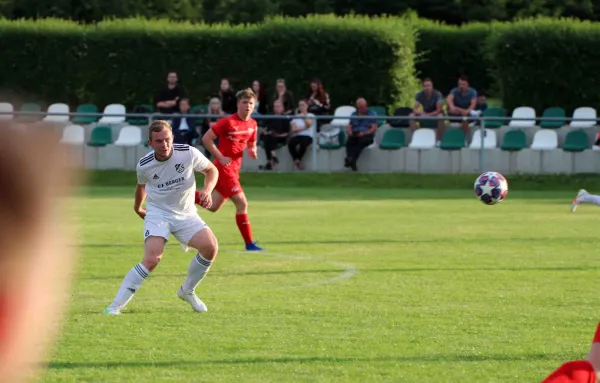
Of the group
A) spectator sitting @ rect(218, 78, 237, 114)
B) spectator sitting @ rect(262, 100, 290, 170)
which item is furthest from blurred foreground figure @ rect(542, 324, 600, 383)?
spectator sitting @ rect(218, 78, 237, 114)

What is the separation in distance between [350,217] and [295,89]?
13.2m

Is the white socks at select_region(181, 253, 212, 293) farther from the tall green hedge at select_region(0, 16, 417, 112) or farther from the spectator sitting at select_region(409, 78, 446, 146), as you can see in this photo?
the tall green hedge at select_region(0, 16, 417, 112)

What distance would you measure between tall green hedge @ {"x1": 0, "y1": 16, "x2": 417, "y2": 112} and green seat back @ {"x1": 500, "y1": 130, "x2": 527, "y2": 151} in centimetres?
643

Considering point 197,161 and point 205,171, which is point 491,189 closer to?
point 205,171

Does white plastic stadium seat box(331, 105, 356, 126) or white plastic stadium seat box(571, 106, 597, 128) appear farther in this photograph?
white plastic stadium seat box(331, 105, 356, 126)

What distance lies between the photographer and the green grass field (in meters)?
7.80

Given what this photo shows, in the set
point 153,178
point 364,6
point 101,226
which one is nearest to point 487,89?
point 364,6

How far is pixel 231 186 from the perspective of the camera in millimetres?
15953

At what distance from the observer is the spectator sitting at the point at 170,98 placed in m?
29.0

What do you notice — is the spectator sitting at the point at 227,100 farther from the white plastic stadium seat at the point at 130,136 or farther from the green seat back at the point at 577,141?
the green seat back at the point at 577,141

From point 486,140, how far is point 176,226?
17.8 m

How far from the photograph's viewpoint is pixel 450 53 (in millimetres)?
46312

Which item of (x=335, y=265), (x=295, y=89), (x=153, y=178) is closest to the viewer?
(x=153, y=178)

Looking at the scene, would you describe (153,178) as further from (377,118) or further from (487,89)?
(487,89)
